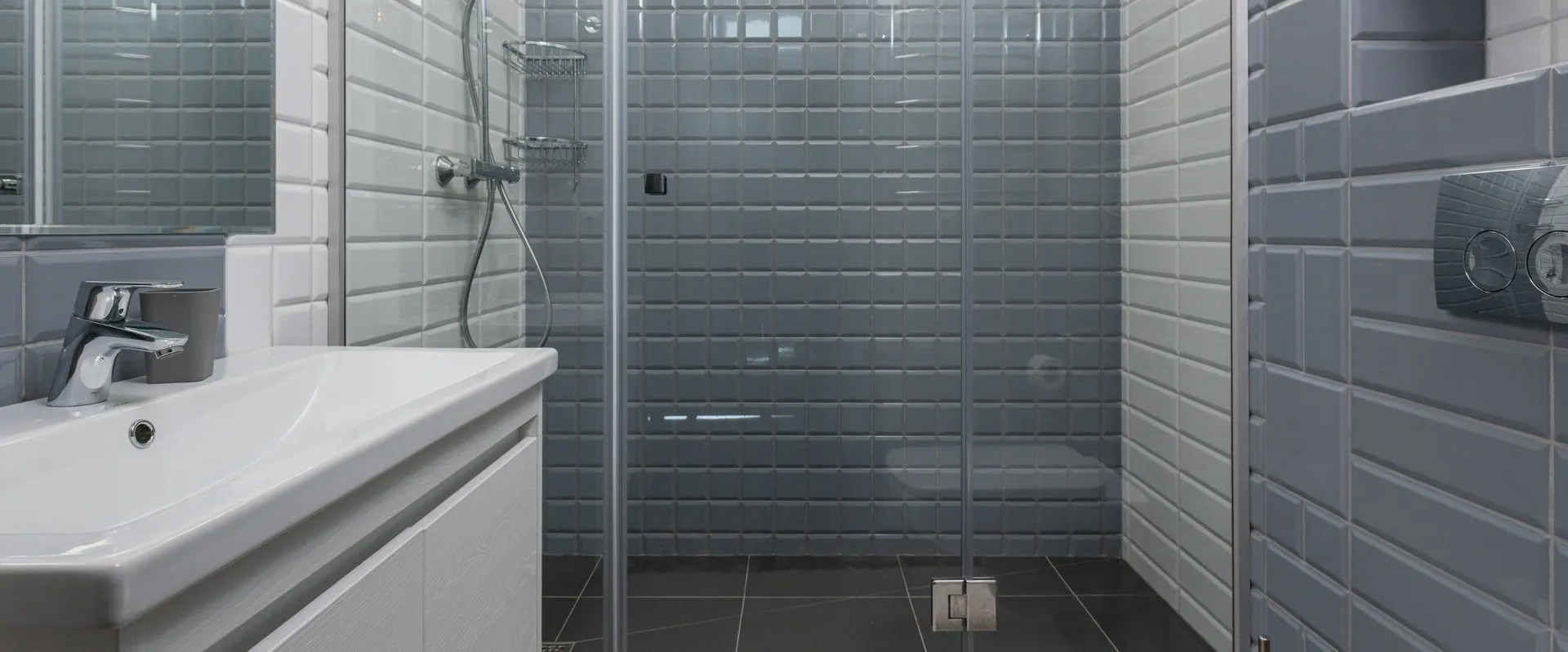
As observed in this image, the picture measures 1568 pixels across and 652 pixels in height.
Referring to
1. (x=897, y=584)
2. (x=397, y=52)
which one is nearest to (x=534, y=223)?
(x=397, y=52)

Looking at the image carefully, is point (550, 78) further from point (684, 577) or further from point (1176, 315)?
point (1176, 315)

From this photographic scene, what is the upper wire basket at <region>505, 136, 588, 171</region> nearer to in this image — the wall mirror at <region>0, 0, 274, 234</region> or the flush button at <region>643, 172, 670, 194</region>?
the flush button at <region>643, 172, 670, 194</region>

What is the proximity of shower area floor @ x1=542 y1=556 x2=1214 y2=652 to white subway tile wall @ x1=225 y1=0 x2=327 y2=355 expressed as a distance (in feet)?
2.42

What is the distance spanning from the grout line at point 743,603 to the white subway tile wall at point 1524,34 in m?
1.62

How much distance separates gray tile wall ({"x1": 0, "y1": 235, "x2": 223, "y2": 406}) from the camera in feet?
3.39

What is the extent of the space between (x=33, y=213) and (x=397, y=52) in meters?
0.94

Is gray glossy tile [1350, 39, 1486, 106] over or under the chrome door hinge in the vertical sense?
over

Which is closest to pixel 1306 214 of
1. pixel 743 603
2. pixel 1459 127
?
pixel 1459 127

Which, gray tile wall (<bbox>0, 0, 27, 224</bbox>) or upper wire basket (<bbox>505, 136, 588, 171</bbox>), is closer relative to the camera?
gray tile wall (<bbox>0, 0, 27, 224</bbox>)

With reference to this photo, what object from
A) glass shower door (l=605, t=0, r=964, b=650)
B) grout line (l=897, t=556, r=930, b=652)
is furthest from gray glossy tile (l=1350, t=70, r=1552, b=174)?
grout line (l=897, t=556, r=930, b=652)

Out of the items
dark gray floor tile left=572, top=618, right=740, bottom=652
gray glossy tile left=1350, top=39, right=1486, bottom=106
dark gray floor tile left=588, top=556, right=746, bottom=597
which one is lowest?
dark gray floor tile left=572, top=618, right=740, bottom=652

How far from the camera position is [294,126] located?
5.50 feet

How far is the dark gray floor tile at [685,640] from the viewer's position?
6.36ft

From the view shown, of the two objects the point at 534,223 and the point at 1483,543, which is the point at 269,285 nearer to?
the point at 534,223
